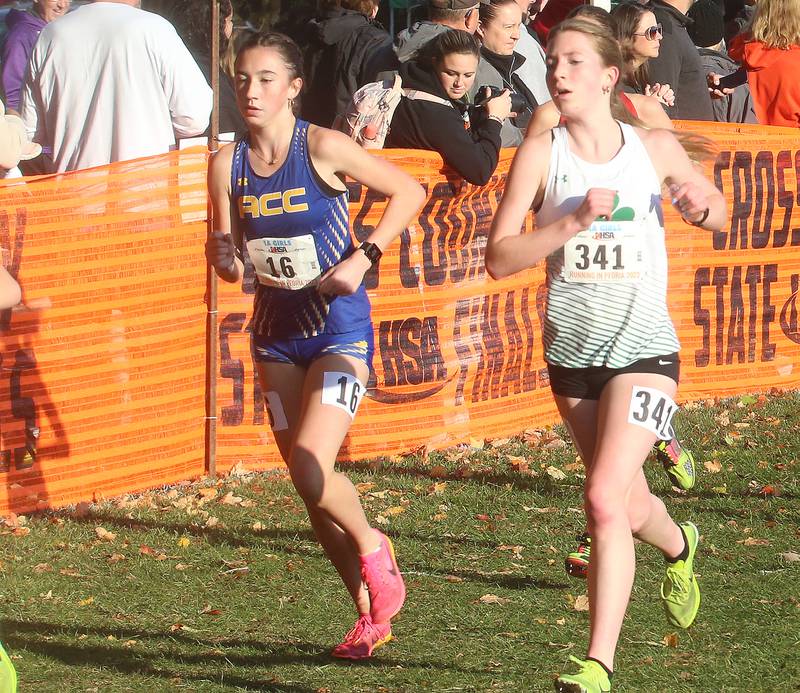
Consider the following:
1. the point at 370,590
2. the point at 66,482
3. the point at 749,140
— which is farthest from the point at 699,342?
the point at 370,590

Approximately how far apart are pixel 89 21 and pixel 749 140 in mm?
4704

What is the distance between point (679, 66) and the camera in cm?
991

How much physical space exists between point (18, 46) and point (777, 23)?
16.9ft

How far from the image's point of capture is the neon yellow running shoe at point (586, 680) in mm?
4219

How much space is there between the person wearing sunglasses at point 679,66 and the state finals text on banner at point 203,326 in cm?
45

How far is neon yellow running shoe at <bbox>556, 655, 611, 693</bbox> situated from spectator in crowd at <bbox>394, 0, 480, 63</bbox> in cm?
471

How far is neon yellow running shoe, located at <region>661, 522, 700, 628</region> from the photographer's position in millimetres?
5137

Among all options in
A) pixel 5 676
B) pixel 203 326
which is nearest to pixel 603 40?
pixel 5 676

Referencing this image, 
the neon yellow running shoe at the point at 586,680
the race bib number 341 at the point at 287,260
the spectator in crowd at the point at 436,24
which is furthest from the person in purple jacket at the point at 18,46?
the neon yellow running shoe at the point at 586,680

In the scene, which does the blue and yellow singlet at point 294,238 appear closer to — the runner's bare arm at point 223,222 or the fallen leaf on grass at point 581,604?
the runner's bare arm at point 223,222

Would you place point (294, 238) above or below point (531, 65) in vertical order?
below

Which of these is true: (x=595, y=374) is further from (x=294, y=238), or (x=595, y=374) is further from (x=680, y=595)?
(x=294, y=238)

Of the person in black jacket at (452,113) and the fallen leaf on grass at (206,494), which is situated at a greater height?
the person in black jacket at (452,113)

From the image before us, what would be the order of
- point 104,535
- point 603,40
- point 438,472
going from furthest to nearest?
point 438,472
point 104,535
point 603,40
